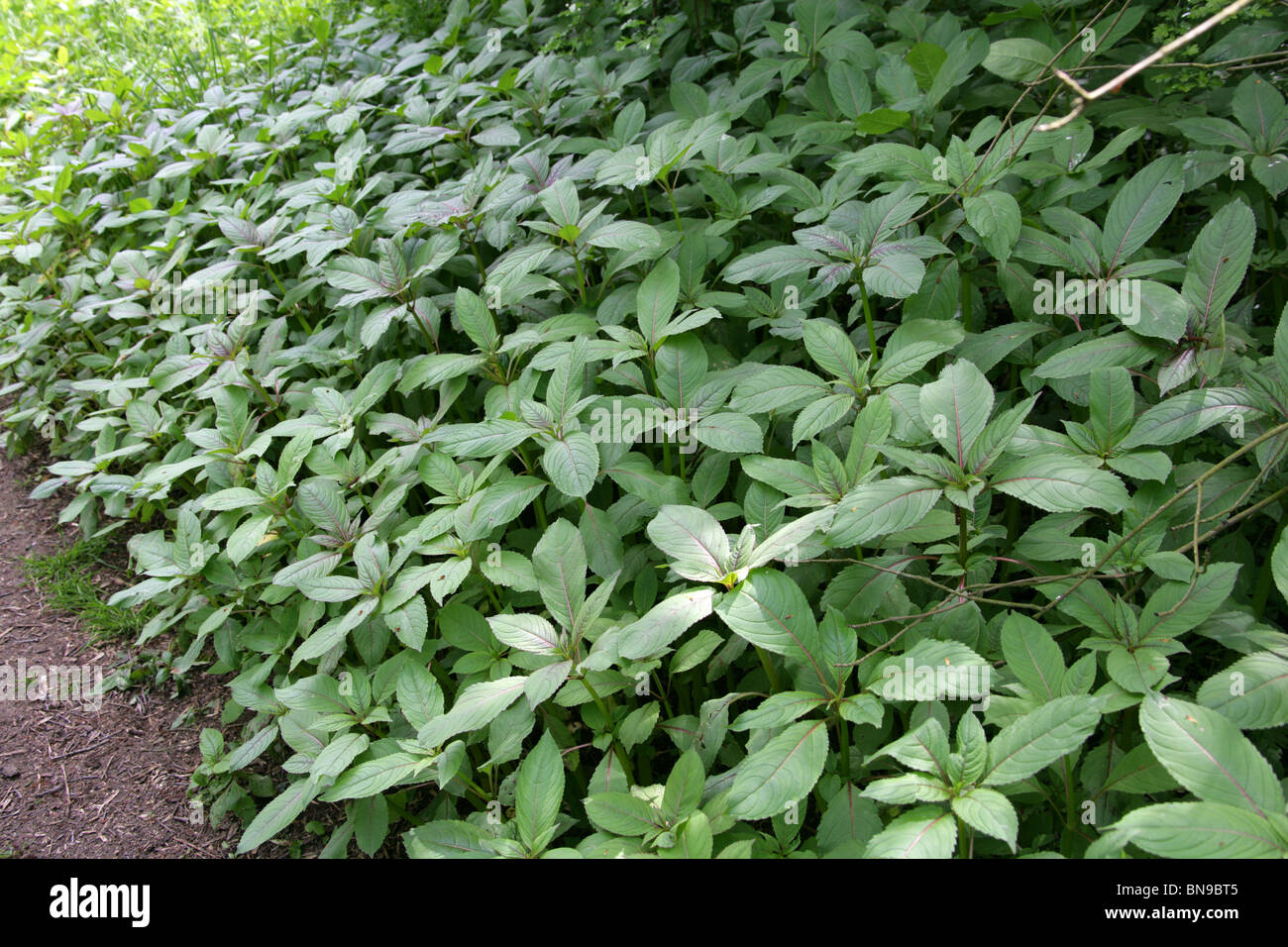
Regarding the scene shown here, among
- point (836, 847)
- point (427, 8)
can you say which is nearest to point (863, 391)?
point (836, 847)

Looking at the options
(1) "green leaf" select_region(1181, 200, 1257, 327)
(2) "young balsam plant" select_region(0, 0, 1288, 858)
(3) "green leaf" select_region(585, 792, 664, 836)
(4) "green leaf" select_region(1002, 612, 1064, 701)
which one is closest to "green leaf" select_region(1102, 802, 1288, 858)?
(2) "young balsam plant" select_region(0, 0, 1288, 858)

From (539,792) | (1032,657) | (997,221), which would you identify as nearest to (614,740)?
(539,792)

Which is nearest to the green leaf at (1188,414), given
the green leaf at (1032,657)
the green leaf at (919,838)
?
the green leaf at (1032,657)

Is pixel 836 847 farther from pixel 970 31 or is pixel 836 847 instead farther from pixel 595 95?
pixel 595 95

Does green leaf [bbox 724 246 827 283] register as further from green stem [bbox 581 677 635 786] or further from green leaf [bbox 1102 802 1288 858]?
green leaf [bbox 1102 802 1288 858]

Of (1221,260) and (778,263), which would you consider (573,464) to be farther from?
(1221,260)

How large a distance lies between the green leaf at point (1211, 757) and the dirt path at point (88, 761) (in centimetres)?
262

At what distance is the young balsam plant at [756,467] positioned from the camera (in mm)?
1714

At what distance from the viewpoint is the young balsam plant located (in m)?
1.71

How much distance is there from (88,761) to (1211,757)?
333 cm

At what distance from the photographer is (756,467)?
207 centimetres

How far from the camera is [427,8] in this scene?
492 cm
